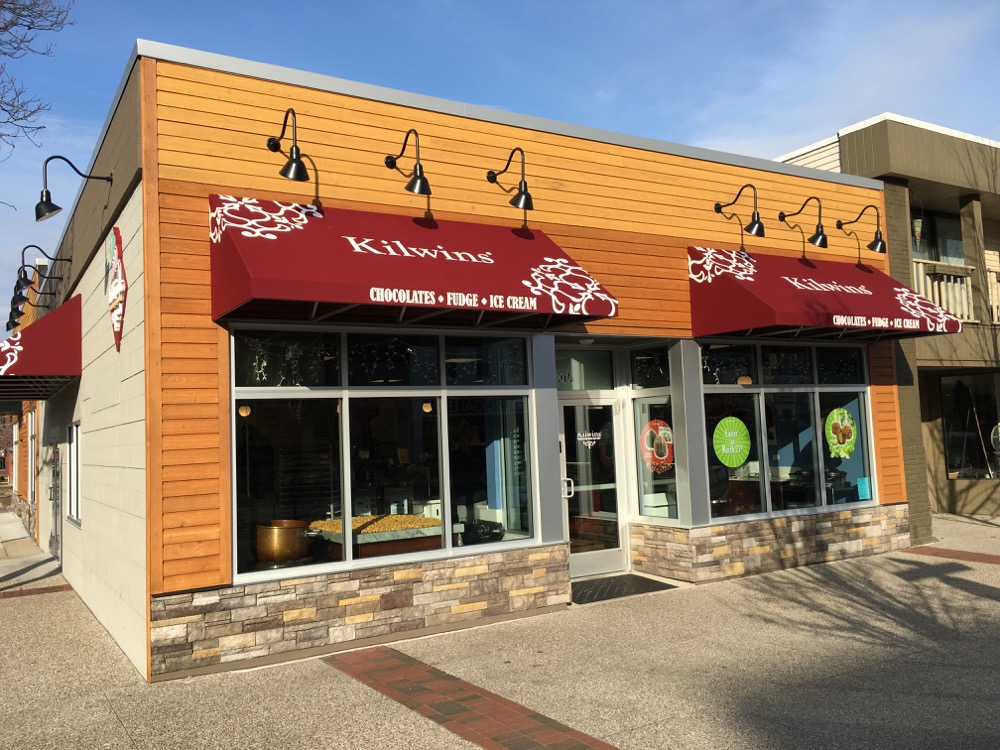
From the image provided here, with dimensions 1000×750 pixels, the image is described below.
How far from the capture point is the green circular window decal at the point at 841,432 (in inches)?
435

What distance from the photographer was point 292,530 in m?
7.24

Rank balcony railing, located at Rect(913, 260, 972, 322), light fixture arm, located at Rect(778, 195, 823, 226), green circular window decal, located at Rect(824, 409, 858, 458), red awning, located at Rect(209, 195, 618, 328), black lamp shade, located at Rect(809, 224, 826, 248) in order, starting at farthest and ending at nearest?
balcony railing, located at Rect(913, 260, 972, 322) < green circular window decal, located at Rect(824, 409, 858, 458) < light fixture arm, located at Rect(778, 195, 823, 226) < black lamp shade, located at Rect(809, 224, 826, 248) < red awning, located at Rect(209, 195, 618, 328)

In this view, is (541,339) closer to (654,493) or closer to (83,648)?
(654,493)

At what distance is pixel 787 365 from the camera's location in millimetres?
10742

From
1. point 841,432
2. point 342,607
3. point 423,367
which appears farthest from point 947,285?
point 342,607

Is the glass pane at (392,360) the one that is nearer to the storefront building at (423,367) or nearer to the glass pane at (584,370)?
the storefront building at (423,367)

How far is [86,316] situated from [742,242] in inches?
313

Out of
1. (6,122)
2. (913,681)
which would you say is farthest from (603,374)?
(6,122)

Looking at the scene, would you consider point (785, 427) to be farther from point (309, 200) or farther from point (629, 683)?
point (309, 200)

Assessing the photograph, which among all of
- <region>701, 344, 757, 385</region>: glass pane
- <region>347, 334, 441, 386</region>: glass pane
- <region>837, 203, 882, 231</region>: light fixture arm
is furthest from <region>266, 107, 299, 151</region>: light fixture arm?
<region>837, 203, 882, 231</region>: light fixture arm

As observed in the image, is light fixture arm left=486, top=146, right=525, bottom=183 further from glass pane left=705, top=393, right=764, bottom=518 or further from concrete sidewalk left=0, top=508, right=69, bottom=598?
concrete sidewalk left=0, top=508, right=69, bottom=598

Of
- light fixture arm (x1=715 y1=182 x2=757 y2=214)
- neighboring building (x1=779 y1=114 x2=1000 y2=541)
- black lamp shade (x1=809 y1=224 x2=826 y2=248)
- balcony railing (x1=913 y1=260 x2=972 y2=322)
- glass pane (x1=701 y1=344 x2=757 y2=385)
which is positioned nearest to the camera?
glass pane (x1=701 y1=344 x2=757 y2=385)

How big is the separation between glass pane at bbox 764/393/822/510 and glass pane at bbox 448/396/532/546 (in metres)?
3.60

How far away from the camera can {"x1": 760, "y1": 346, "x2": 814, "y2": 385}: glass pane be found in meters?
10.5
